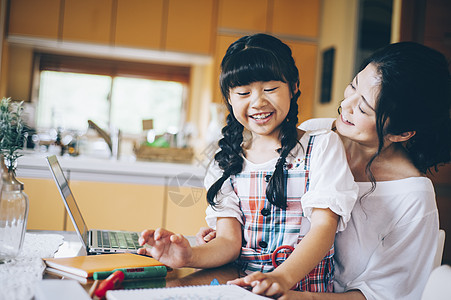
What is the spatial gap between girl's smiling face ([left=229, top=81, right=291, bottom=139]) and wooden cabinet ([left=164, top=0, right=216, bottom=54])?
2971mm

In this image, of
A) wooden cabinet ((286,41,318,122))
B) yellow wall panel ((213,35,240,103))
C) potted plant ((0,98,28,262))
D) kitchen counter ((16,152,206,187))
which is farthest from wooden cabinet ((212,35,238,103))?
potted plant ((0,98,28,262))

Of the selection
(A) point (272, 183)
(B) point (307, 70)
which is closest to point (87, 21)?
(B) point (307, 70)

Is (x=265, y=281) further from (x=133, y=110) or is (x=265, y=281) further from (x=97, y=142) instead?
(x=133, y=110)

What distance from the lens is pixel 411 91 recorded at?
106cm

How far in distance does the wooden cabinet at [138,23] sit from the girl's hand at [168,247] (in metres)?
3.26

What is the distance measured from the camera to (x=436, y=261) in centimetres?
111

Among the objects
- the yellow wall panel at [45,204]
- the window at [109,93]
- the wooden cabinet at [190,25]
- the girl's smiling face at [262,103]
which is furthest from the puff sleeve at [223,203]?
the window at [109,93]

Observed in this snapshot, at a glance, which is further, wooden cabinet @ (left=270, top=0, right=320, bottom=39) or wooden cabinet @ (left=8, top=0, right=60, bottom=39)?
wooden cabinet @ (left=270, top=0, right=320, bottom=39)

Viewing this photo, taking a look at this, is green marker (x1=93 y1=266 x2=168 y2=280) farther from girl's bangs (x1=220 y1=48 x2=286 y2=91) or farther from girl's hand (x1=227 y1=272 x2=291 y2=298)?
girl's bangs (x1=220 y1=48 x2=286 y2=91)

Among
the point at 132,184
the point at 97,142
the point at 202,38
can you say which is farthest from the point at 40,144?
the point at 202,38

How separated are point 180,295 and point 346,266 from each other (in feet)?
1.74

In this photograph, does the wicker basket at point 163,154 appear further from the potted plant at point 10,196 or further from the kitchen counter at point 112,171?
the potted plant at point 10,196

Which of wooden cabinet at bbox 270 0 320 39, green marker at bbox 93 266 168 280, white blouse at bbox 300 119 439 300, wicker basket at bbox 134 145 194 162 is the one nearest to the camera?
green marker at bbox 93 266 168 280

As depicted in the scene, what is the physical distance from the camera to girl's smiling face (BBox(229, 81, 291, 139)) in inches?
41.8
